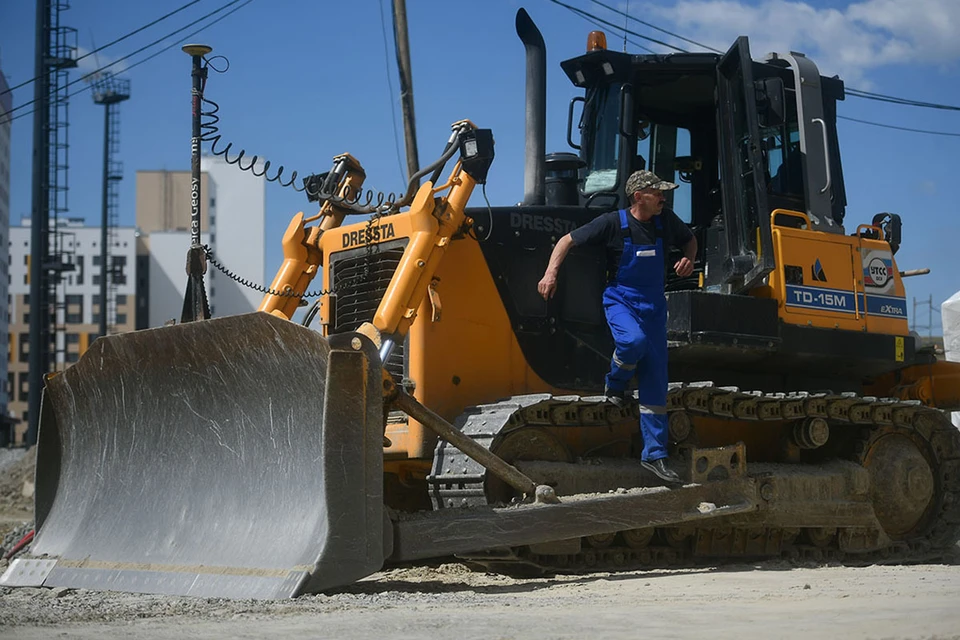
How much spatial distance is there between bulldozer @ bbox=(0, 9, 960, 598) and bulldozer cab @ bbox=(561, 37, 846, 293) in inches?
0.8

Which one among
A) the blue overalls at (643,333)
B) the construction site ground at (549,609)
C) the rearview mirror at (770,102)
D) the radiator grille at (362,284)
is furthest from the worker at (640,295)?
the rearview mirror at (770,102)

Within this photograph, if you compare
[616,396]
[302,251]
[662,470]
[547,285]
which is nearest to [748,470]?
[662,470]

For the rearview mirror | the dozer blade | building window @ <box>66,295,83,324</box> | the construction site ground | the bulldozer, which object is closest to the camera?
the construction site ground

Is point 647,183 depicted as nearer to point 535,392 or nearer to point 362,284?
point 535,392

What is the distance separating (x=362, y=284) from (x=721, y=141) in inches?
105

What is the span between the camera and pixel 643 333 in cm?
760

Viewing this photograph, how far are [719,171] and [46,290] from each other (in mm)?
20444

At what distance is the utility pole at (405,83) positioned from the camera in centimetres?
1497

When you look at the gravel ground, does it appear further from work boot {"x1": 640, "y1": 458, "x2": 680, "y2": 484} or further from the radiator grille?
the radiator grille

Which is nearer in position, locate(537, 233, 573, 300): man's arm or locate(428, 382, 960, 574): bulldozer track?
locate(428, 382, 960, 574): bulldozer track

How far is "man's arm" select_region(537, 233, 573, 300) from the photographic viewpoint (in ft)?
24.7

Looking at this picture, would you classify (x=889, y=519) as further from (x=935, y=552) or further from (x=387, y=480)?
(x=387, y=480)

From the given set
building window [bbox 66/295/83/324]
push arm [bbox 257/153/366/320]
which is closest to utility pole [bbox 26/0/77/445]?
push arm [bbox 257/153/366/320]

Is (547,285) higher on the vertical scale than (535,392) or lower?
higher
